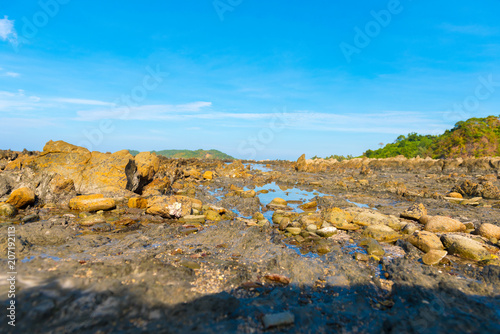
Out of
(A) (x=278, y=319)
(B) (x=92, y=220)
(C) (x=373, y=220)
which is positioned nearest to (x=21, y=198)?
(B) (x=92, y=220)

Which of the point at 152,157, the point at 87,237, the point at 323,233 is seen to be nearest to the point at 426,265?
the point at 323,233

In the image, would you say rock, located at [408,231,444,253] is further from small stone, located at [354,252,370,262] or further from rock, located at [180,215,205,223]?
rock, located at [180,215,205,223]

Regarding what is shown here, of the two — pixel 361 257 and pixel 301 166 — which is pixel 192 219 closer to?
pixel 361 257

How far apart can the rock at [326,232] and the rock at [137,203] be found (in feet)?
24.8

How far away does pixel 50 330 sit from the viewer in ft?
10.5

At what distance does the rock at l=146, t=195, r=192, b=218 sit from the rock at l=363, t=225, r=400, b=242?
7021 millimetres

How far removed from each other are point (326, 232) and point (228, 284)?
4481 millimetres

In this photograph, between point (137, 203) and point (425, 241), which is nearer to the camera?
point (425, 241)

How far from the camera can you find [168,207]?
960 cm

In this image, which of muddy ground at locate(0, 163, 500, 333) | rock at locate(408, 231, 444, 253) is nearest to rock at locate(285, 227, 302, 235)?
muddy ground at locate(0, 163, 500, 333)

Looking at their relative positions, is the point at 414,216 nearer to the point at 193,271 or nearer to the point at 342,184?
the point at 193,271

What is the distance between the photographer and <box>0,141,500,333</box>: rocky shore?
362 cm

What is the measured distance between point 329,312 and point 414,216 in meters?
8.26

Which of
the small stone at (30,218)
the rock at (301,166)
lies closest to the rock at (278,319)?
A: the small stone at (30,218)
